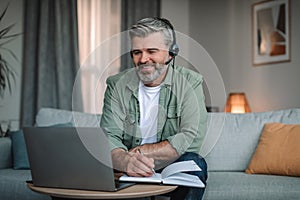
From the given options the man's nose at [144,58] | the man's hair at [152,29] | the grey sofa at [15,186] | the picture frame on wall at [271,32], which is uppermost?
the picture frame on wall at [271,32]

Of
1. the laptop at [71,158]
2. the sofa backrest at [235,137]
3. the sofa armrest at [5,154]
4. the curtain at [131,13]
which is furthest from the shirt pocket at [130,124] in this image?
the curtain at [131,13]

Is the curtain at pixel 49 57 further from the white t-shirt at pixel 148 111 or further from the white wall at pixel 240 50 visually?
the white t-shirt at pixel 148 111

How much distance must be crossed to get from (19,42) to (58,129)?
324cm

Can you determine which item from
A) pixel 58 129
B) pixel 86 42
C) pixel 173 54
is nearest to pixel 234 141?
pixel 173 54

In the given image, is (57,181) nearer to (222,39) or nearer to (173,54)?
(173,54)

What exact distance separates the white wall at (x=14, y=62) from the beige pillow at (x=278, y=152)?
2546 mm

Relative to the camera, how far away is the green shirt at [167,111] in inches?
87.8

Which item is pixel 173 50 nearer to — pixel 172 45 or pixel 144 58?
pixel 172 45

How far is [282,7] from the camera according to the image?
4762mm

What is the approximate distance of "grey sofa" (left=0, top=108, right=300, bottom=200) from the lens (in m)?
2.45

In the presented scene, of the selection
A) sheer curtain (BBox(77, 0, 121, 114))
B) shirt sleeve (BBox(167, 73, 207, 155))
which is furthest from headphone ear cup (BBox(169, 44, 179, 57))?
sheer curtain (BBox(77, 0, 121, 114))

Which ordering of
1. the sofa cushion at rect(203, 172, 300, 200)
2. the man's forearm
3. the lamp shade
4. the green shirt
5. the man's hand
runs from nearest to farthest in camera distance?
the man's hand
the man's forearm
the green shirt
the sofa cushion at rect(203, 172, 300, 200)
the lamp shade

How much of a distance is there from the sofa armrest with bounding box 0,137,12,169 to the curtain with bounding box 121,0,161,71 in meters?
2.31

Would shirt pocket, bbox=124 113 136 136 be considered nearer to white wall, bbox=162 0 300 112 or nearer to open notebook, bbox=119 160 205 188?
open notebook, bbox=119 160 205 188
